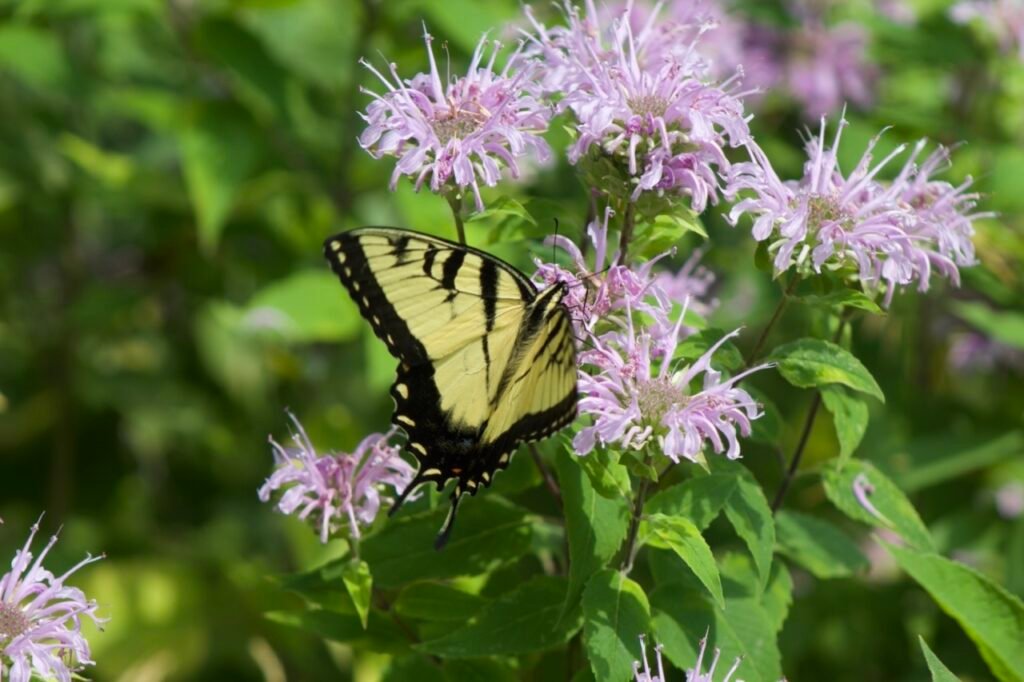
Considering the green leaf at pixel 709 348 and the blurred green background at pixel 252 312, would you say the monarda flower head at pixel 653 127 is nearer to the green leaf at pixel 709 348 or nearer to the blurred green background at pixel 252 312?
the green leaf at pixel 709 348

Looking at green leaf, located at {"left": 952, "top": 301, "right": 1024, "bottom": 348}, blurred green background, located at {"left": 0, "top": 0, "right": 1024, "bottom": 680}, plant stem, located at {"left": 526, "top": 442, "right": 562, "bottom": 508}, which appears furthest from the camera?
blurred green background, located at {"left": 0, "top": 0, "right": 1024, "bottom": 680}

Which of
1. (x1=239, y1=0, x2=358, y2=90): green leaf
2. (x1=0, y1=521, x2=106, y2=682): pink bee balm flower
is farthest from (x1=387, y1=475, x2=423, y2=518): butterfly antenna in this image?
(x1=239, y1=0, x2=358, y2=90): green leaf

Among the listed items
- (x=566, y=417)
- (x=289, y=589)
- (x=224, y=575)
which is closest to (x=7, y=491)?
(x=224, y=575)

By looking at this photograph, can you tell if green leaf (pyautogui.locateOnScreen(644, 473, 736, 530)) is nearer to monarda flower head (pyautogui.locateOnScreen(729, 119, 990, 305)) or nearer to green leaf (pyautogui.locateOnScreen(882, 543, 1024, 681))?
monarda flower head (pyautogui.locateOnScreen(729, 119, 990, 305))

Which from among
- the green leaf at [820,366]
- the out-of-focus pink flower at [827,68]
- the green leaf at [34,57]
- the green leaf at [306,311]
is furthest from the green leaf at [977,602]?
→ the green leaf at [34,57]

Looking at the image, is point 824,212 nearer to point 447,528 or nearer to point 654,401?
point 654,401

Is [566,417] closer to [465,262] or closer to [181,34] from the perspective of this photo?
[465,262]
